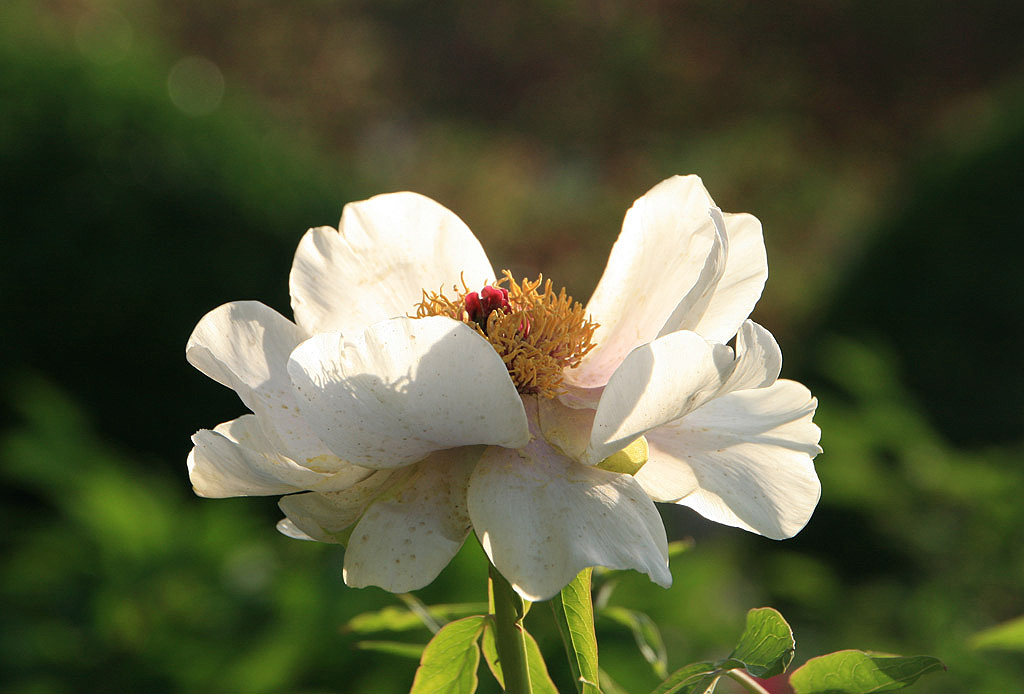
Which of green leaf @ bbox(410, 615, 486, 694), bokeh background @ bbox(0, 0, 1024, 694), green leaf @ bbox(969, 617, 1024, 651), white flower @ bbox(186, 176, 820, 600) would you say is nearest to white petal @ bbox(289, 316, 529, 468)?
white flower @ bbox(186, 176, 820, 600)

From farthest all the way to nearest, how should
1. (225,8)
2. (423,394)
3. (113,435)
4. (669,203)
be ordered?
(225,8) → (113,435) → (669,203) → (423,394)

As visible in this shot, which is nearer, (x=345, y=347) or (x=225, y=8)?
(x=345, y=347)

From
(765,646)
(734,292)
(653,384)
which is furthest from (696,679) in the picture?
(734,292)

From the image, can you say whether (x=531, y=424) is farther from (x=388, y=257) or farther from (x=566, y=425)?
(x=388, y=257)

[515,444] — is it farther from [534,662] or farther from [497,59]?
[497,59]

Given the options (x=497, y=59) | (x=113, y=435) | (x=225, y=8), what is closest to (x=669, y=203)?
(x=113, y=435)

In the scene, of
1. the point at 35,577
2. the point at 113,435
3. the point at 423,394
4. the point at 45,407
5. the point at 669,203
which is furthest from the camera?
the point at 113,435
